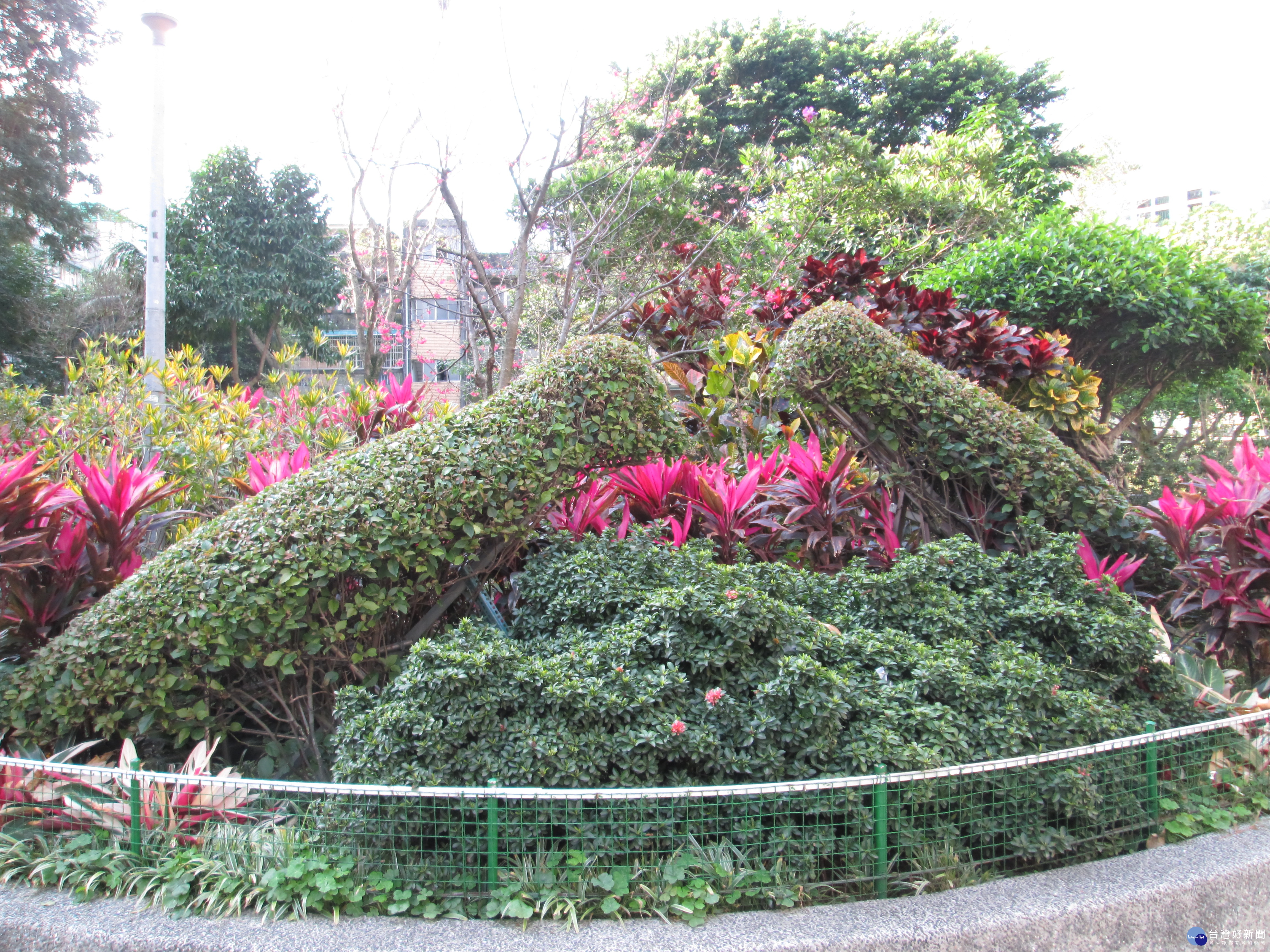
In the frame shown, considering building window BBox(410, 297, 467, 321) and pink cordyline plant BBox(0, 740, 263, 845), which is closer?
pink cordyline plant BBox(0, 740, 263, 845)

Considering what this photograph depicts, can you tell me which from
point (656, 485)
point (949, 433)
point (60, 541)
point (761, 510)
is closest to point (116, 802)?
point (60, 541)

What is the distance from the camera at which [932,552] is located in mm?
3502

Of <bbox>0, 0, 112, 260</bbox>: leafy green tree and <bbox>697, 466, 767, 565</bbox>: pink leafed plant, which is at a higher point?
<bbox>0, 0, 112, 260</bbox>: leafy green tree

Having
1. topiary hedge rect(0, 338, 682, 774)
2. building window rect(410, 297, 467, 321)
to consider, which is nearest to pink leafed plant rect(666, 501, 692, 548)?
topiary hedge rect(0, 338, 682, 774)

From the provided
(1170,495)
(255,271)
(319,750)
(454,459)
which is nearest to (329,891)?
(319,750)

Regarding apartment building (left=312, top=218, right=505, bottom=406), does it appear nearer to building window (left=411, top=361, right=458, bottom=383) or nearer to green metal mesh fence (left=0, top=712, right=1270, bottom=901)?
building window (left=411, top=361, right=458, bottom=383)

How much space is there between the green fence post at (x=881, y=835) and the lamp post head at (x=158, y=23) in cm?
721

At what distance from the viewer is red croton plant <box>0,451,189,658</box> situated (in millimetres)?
3119

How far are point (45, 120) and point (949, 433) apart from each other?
22.3m

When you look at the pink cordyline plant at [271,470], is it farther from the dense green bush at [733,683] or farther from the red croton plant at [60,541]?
the dense green bush at [733,683]

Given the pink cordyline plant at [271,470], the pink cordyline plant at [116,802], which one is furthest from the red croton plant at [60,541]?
the pink cordyline plant at [116,802]

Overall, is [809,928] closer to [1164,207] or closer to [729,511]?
[729,511]

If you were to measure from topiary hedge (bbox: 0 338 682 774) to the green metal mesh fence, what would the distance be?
0.34 m

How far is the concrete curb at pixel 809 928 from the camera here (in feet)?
6.82
